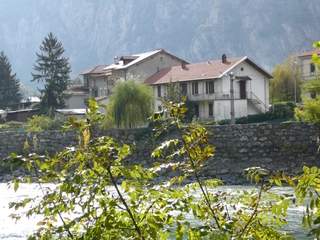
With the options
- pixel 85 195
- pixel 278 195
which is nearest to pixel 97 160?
pixel 85 195

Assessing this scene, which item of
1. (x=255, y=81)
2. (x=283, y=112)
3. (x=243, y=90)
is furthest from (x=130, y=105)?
(x=255, y=81)

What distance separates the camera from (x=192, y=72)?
62.2 m

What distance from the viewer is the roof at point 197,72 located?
58.9m

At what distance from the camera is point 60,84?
71500 mm

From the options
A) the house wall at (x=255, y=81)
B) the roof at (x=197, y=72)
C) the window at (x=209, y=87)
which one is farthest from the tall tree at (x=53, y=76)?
the house wall at (x=255, y=81)

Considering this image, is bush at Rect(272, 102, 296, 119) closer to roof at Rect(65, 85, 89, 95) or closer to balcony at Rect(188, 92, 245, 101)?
balcony at Rect(188, 92, 245, 101)

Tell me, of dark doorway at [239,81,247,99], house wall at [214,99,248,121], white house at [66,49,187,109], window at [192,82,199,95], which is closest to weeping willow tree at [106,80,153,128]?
house wall at [214,99,248,121]

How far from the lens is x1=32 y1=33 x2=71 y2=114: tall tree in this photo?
2736 inches

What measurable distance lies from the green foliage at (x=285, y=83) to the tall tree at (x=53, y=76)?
19.9 meters

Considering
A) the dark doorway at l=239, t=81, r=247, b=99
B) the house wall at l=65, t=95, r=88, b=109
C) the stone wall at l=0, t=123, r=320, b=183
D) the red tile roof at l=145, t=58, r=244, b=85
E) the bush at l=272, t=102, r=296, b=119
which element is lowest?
the stone wall at l=0, t=123, r=320, b=183

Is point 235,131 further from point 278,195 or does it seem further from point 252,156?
point 278,195

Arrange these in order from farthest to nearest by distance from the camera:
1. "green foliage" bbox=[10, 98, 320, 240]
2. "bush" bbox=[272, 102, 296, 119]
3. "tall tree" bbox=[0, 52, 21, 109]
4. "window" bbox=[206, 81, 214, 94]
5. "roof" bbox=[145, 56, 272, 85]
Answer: "tall tree" bbox=[0, 52, 21, 109] → "roof" bbox=[145, 56, 272, 85] → "window" bbox=[206, 81, 214, 94] → "bush" bbox=[272, 102, 296, 119] → "green foliage" bbox=[10, 98, 320, 240]

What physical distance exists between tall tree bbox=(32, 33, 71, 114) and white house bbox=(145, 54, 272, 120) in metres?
12.2

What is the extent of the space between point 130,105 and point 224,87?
1000 centimetres
